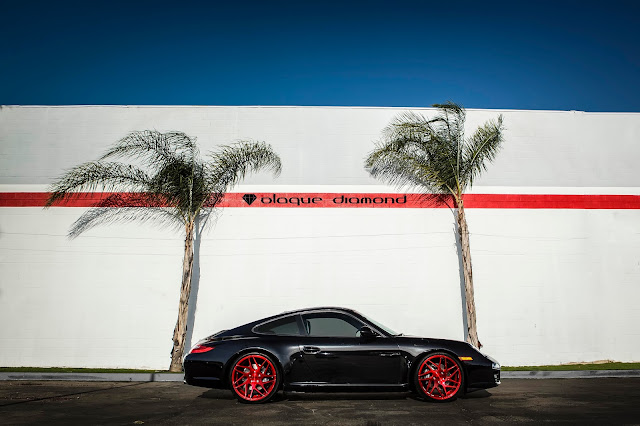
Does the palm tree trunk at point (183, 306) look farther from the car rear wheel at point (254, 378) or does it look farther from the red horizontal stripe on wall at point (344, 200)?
the car rear wheel at point (254, 378)

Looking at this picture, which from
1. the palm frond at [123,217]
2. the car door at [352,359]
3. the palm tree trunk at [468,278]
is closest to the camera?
the car door at [352,359]

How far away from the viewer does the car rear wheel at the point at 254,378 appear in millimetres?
6113

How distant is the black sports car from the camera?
20.0 feet

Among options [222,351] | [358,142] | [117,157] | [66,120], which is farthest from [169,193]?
[222,351]

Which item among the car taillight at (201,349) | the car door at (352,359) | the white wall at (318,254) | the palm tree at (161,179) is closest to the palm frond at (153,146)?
the palm tree at (161,179)

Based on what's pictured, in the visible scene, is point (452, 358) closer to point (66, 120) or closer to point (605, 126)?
point (605, 126)

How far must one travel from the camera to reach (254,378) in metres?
6.16

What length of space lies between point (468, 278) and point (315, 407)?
6.68m

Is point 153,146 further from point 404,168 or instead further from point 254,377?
point 254,377

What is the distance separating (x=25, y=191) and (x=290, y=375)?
1040cm

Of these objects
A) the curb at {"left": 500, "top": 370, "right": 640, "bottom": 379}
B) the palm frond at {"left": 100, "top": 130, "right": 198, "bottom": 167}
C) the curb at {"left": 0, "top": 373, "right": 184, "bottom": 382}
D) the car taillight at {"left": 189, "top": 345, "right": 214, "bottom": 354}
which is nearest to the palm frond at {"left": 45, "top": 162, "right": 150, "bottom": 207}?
the palm frond at {"left": 100, "top": 130, "right": 198, "bottom": 167}

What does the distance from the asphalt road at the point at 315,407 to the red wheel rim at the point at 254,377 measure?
0.61 feet

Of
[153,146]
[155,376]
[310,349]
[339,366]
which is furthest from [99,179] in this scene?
[339,366]

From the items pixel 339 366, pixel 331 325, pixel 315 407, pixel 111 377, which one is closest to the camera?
pixel 315 407
